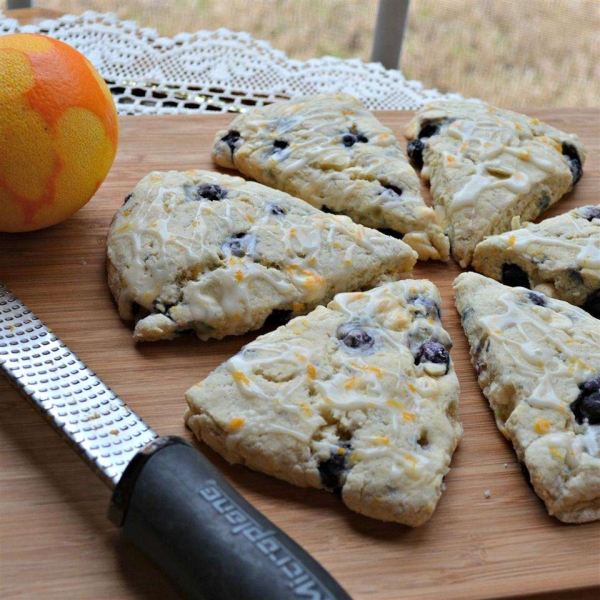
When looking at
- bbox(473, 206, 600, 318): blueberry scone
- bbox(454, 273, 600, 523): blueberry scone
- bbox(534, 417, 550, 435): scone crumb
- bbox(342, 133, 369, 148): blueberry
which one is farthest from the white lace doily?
bbox(534, 417, 550, 435): scone crumb

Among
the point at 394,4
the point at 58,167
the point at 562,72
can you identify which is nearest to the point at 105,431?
the point at 58,167

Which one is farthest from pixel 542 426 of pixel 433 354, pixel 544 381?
pixel 433 354

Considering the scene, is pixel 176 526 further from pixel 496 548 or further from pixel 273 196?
pixel 273 196

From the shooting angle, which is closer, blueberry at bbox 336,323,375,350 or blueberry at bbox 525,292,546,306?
blueberry at bbox 336,323,375,350

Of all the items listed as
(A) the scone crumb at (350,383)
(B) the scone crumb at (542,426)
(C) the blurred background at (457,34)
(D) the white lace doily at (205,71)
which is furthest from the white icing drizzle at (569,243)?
(C) the blurred background at (457,34)

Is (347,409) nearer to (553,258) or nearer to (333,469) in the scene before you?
(333,469)

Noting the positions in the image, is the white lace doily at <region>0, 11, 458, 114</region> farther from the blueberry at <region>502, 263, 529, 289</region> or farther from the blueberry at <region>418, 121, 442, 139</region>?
the blueberry at <region>502, 263, 529, 289</region>
